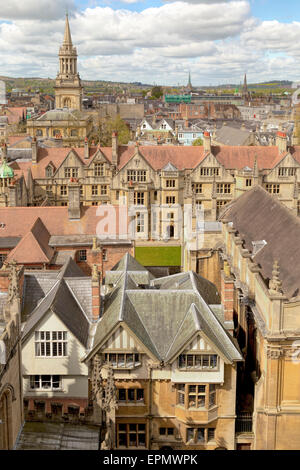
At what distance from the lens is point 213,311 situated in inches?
1051

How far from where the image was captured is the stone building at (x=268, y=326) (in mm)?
24203

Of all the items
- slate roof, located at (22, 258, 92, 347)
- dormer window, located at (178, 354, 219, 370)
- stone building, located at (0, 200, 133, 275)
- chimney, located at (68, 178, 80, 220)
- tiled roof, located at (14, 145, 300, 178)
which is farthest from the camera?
tiled roof, located at (14, 145, 300, 178)

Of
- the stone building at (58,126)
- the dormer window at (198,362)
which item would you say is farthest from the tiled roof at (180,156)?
the stone building at (58,126)

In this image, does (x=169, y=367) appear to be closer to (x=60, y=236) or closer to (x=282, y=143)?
(x=60, y=236)

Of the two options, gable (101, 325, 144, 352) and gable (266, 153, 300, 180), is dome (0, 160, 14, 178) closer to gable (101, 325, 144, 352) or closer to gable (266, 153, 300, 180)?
gable (266, 153, 300, 180)

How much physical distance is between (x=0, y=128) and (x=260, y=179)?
9194 centimetres

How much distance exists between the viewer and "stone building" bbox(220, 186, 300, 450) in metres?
24.2

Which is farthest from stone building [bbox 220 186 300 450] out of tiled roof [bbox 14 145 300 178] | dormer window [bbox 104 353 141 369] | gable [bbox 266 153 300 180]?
tiled roof [bbox 14 145 300 178]

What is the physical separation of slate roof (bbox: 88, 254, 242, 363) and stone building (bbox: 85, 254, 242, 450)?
5 centimetres

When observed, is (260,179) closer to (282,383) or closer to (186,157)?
(186,157)

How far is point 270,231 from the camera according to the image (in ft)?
114

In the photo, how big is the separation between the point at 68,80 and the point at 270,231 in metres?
110

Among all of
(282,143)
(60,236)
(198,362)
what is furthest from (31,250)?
(282,143)
